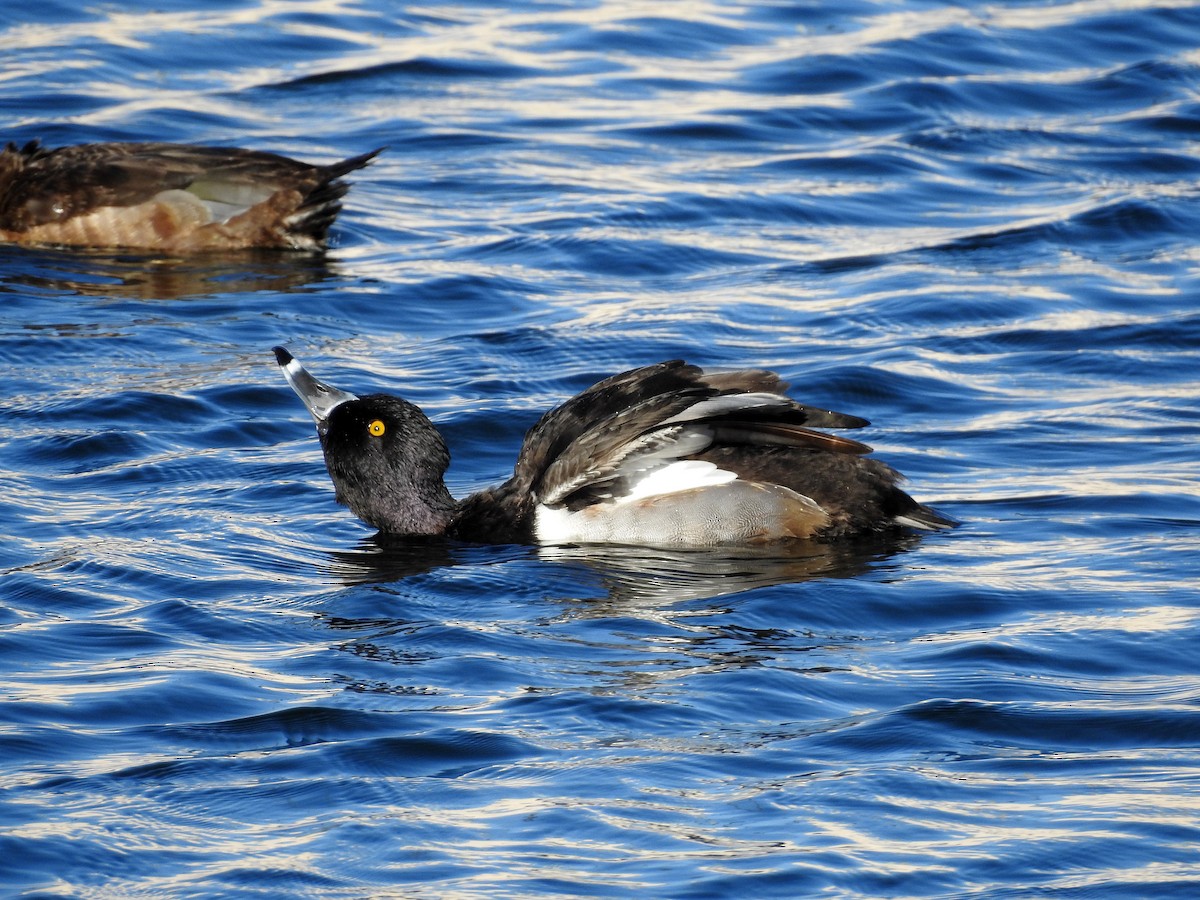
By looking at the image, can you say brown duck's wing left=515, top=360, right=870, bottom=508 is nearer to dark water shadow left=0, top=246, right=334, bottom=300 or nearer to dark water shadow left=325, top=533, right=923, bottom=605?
dark water shadow left=325, top=533, right=923, bottom=605

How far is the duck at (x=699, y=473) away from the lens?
7.79 meters

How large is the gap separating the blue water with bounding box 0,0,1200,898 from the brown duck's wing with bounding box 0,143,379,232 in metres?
0.45

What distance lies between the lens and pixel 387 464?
834 cm

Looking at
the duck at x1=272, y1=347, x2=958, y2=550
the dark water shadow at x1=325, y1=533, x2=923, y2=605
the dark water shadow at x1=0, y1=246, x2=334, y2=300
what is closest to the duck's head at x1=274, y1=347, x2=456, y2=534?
the dark water shadow at x1=325, y1=533, x2=923, y2=605

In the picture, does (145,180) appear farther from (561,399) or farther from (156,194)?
(561,399)

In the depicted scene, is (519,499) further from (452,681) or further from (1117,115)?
(1117,115)

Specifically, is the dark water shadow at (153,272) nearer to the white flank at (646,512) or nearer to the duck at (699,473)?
the duck at (699,473)

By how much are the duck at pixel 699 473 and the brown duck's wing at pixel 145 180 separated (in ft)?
17.0

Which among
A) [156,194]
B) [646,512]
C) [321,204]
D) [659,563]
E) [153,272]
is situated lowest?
[659,563]

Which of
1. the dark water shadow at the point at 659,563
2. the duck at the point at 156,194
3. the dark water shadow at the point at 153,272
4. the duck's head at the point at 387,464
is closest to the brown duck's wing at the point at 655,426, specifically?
the dark water shadow at the point at 659,563

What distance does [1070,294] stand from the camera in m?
11.9

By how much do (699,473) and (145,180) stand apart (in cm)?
611

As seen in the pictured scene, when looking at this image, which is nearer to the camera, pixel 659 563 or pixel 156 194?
pixel 659 563

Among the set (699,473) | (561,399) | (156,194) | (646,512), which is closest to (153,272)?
(156,194)
